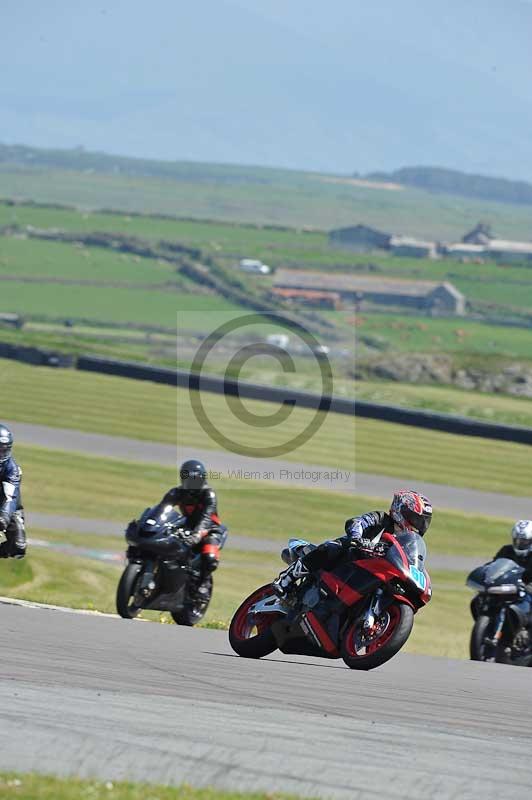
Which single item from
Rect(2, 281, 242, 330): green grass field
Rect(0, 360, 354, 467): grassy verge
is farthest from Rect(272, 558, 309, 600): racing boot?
Rect(2, 281, 242, 330): green grass field

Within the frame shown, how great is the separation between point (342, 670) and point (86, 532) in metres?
20.1

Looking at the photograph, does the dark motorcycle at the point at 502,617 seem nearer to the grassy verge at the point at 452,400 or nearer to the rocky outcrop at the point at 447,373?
the grassy verge at the point at 452,400

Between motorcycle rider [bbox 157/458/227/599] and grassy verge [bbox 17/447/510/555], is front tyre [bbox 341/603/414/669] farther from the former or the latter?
grassy verge [bbox 17/447/510/555]

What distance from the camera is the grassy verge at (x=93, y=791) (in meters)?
6.17

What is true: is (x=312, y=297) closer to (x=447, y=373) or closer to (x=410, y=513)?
(x=447, y=373)

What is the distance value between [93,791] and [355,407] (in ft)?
155

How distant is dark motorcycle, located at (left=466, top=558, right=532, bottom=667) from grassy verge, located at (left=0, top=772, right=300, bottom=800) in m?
9.18

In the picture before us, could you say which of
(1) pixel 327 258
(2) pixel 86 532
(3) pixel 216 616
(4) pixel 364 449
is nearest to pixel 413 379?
(4) pixel 364 449

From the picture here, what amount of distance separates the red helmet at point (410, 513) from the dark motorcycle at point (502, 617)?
14.2ft

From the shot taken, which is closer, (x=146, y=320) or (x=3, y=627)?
(x=3, y=627)

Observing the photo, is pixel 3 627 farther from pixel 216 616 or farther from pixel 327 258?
pixel 327 258

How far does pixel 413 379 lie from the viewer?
74.1 meters

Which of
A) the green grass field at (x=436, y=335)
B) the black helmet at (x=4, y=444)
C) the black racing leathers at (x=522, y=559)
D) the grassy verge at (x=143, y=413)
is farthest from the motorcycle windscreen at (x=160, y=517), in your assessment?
the green grass field at (x=436, y=335)

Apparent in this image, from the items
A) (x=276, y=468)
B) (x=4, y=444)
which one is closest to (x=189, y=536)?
(x=4, y=444)
